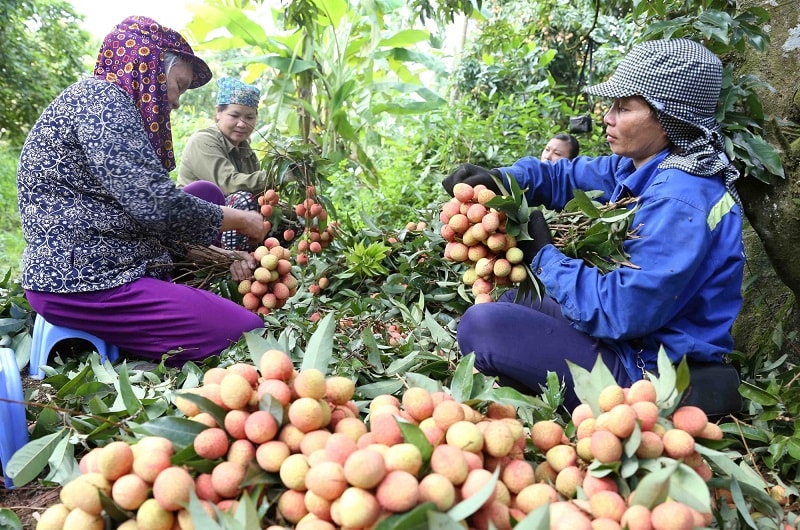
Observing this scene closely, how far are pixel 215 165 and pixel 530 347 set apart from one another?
7.22 ft

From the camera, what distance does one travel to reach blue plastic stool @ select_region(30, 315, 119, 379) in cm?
215

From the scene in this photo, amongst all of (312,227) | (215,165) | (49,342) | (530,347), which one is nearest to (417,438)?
(530,347)

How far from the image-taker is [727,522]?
1.12 meters

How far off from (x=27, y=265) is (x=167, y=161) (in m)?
0.61

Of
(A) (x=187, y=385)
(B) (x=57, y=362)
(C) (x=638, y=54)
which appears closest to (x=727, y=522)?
(C) (x=638, y=54)

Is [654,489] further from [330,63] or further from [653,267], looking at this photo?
[330,63]

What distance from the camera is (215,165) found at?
3.24 meters

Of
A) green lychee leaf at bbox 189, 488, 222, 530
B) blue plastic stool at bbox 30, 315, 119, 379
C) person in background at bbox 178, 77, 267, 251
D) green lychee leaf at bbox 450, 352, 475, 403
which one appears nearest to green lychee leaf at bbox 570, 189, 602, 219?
green lychee leaf at bbox 450, 352, 475, 403

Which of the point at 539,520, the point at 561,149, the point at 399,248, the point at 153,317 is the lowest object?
the point at 399,248

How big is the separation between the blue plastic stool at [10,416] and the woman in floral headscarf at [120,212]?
598mm

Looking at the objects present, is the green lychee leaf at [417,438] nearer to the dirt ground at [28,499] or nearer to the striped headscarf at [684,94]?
the dirt ground at [28,499]

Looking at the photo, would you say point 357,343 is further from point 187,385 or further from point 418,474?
point 418,474

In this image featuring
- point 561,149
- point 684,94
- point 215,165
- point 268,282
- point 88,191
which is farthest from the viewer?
point 561,149

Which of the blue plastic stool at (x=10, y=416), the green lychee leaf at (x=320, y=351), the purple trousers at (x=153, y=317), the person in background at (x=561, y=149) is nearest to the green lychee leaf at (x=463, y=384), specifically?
the green lychee leaf at (x=320, y=351)
